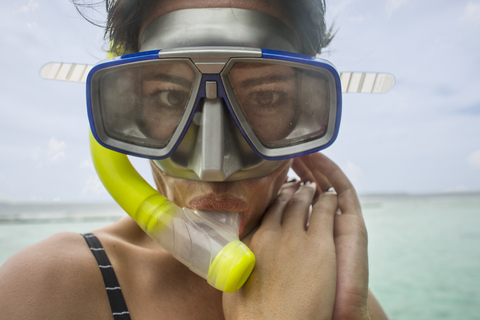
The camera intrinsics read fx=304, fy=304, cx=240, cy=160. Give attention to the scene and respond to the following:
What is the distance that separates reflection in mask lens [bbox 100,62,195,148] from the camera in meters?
0.88

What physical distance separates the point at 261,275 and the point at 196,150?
0.37 meters

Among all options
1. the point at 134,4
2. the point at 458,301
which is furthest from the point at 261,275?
the point at 458,301

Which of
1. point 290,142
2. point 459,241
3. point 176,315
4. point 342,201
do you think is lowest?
point 459,241

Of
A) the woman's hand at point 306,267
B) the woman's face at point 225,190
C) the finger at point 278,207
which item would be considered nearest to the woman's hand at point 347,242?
the woman's hand at point 306,267

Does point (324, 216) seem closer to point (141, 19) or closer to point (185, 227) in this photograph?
point (185, 227)

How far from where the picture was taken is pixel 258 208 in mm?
973

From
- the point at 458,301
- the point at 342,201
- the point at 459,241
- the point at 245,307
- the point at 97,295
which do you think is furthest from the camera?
the point at 459,241

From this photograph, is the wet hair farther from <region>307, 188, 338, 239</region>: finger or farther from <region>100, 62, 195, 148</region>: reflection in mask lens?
<region>307, 188, 338, 239</region>: finger

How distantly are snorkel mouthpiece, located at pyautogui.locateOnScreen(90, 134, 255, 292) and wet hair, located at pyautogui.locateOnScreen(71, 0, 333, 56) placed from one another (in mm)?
379

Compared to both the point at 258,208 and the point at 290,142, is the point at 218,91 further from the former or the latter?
the point at 258,208

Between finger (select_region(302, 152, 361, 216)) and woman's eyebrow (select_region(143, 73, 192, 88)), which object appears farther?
finger (select_region(302, 152, 361, 216))

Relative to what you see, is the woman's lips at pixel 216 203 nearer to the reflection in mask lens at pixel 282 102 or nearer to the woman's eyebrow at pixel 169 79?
the reflection in mask lens at pixel 282 102

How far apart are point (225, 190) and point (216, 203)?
0.05 metres

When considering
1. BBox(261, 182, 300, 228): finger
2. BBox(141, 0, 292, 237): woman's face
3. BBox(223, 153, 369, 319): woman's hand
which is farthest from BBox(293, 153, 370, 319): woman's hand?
BBox(141, 0, 292, 237): woman's face
